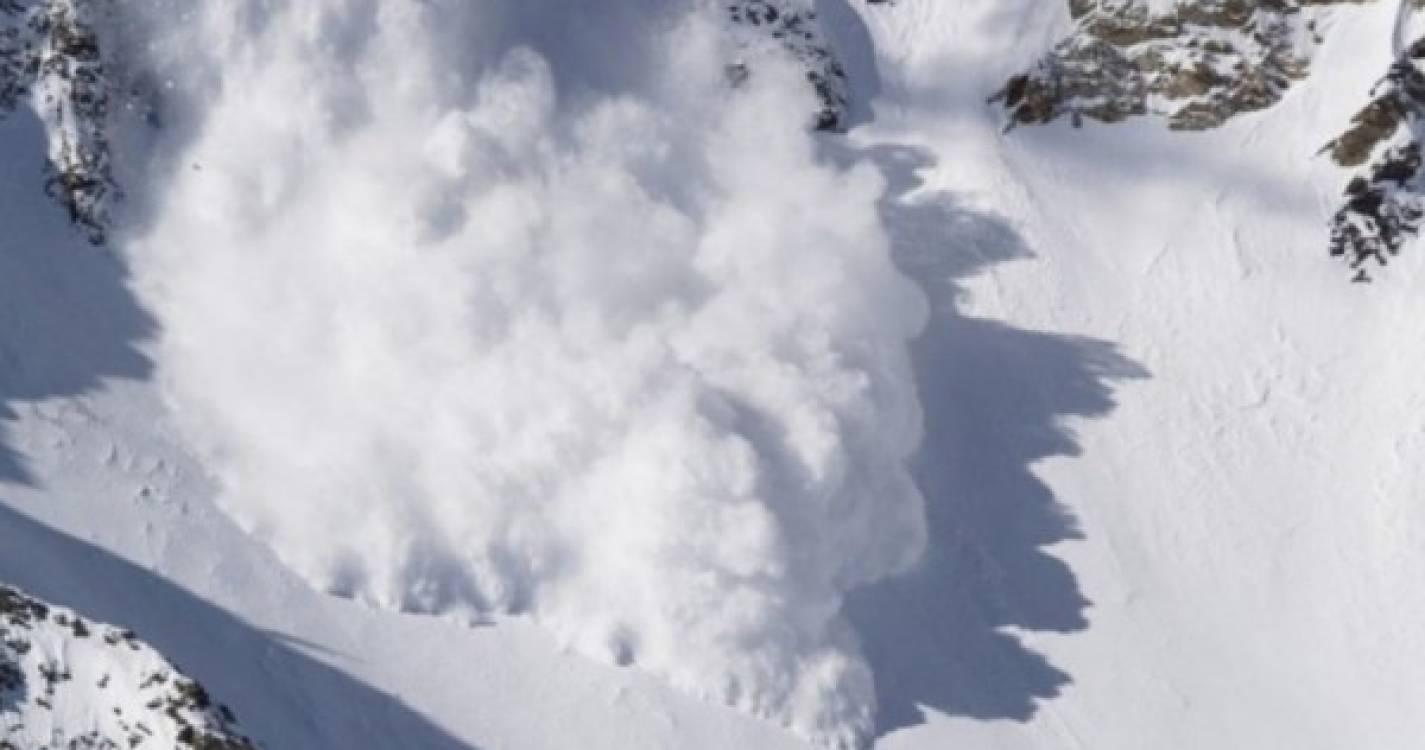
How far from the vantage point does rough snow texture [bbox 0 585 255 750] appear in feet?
156

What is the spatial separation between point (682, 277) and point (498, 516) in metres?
9.46

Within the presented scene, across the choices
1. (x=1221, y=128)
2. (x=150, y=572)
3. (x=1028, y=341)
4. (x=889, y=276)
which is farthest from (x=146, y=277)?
(x=1221, y=128)

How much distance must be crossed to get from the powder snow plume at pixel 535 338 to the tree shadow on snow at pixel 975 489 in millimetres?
1211

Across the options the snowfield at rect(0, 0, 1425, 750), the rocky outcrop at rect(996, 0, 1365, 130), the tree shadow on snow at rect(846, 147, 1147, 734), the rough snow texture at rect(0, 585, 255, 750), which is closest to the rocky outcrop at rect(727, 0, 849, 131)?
the snowfield at rect(0, 0, 1425, 750)

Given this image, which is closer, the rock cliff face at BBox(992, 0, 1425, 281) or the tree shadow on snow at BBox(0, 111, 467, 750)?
the tree shadow on snow at BBox(0, 111, 467, 750)

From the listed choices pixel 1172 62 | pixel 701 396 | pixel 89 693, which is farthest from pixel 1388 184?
pixel 89 693

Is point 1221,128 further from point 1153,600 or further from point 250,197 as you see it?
point 250,197

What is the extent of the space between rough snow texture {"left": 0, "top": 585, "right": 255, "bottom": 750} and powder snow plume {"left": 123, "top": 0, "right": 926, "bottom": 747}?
6699mm

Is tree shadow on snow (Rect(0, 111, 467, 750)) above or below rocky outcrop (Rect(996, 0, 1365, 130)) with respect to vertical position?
below

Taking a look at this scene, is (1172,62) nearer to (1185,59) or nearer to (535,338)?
(1185,59)

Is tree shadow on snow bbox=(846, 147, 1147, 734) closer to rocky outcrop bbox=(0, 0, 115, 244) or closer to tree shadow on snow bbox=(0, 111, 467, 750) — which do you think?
tree shadow on snow bbox=(0, 111, 467, 750)

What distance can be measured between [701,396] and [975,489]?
28.4ft

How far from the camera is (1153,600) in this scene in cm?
6172

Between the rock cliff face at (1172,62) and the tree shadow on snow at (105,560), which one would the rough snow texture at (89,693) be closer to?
the tree shadow on snow at (105,560)
